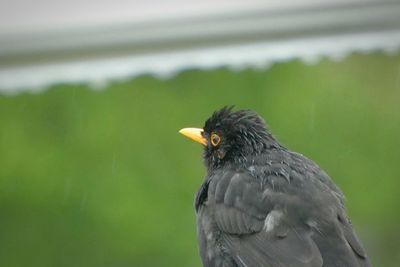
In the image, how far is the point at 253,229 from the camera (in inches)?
246

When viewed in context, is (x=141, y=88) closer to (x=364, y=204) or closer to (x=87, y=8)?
(x=87, y=8)

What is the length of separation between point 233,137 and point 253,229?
841mm

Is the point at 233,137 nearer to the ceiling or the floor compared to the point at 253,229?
nearer to the ceiling

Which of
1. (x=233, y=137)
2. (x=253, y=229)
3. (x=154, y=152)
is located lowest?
(x=253, y=229)

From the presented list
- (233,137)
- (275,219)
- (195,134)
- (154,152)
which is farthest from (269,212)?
(154,152)

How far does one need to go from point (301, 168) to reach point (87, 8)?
3.12m

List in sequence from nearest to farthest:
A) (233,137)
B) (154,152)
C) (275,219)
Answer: (275,219) → (233,137) → (154,152)

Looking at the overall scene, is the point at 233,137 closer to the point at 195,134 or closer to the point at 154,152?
the point at 195,134

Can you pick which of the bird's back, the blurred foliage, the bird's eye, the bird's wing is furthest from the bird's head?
the blurred foliage

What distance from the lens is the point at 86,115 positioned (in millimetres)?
10672

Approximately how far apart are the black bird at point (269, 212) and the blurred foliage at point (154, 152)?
3111 mm

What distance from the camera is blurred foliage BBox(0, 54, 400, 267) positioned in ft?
33.2

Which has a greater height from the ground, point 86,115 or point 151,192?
point 86,115

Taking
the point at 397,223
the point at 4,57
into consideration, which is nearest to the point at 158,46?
the point at 4,57
